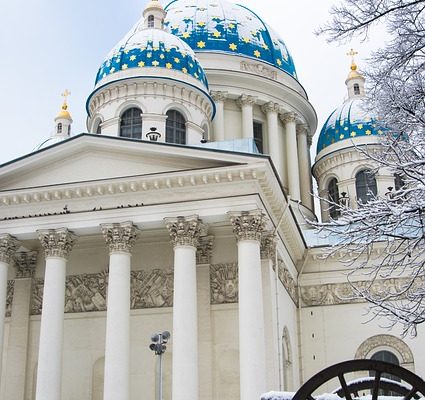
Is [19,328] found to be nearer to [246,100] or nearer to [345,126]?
[246,100]

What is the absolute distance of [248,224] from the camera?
17.0 meters

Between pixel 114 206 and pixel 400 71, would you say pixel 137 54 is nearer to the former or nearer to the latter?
pixel 114 206

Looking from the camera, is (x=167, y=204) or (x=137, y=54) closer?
(x=167, y=204)

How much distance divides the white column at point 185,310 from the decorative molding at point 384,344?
796 cm

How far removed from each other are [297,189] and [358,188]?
241cm

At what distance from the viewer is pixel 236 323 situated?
18.4m

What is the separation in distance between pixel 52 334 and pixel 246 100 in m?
14.5

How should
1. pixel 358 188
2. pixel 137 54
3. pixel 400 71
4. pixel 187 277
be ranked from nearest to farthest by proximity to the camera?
pixel 400 71, pixel 187 277, pixel 137 54, pixel 358 188

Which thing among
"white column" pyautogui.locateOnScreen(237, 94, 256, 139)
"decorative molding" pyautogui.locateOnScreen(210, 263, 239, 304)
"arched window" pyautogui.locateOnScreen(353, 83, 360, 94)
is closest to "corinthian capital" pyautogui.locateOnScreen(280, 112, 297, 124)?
"white column" pyautogui.locateOnScreen(237, 94, 256, 139)

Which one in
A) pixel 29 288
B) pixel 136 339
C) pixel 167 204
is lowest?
pixel 136 339

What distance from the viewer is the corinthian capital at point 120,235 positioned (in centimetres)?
1764

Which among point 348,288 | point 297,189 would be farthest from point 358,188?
point 348,288

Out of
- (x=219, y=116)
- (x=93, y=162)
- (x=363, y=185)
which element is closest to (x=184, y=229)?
(x=93, y=162)

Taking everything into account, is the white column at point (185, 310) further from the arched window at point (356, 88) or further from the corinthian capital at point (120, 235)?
the arched window at point (356, 88)
